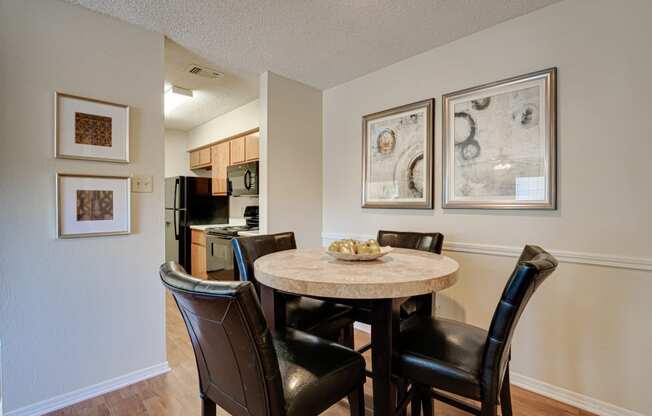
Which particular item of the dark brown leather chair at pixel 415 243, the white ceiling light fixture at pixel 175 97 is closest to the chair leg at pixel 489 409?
the dark brown leather chair at pixel 415 243

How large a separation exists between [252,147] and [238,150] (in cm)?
32

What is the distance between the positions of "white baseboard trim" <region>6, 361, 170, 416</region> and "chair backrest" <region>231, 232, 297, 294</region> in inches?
36.5

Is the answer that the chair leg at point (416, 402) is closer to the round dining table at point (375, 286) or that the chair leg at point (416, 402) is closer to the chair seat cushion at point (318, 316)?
the round dining table at point (375, 286)

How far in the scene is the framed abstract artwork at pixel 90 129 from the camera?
5.85ft

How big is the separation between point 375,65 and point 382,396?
246 cm

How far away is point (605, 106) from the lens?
5.58ft

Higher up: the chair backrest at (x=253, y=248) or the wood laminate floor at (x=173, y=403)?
the chair backrest at (x=253, y=248)

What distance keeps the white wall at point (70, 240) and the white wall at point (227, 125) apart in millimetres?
1565

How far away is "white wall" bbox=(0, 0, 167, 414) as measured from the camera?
166 cm

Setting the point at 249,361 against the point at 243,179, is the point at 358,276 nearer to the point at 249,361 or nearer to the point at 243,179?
the point at 249,361

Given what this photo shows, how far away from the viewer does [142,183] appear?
2088 millimetres

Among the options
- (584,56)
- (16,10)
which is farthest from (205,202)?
(584,56)

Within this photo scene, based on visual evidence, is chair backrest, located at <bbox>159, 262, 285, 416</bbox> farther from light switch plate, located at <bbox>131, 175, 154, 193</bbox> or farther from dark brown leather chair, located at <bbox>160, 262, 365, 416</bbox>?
light switch plate, located at <bbox>131, 175, 154, 193</bbox>

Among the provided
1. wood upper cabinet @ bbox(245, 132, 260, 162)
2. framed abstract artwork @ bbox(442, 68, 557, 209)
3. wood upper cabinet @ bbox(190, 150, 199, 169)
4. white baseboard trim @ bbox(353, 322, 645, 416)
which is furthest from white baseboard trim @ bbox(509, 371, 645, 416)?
wood upper cabinet @ bbox(190, 150, 199, 169)
